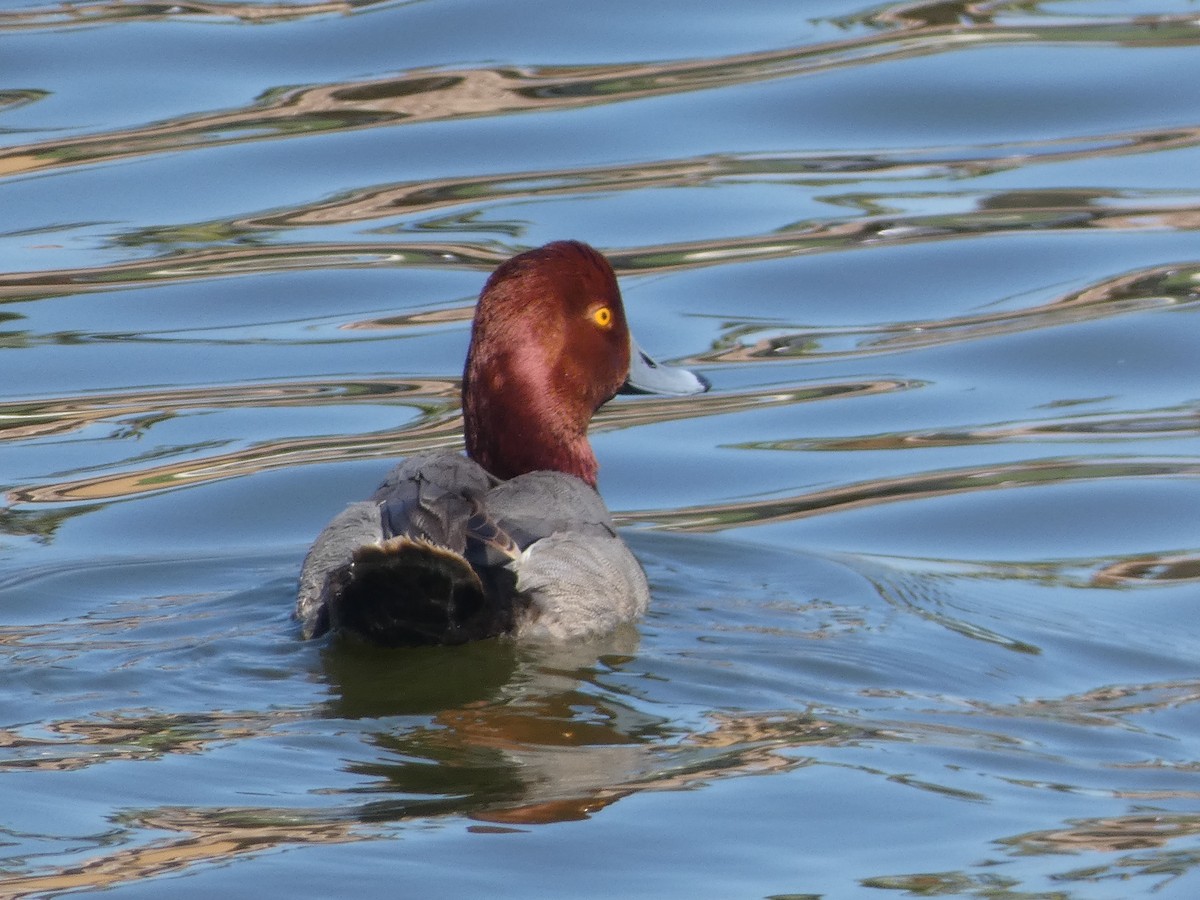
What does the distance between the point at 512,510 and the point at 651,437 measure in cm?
277

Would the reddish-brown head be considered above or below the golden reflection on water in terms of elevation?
below

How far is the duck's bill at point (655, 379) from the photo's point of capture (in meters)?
7.71

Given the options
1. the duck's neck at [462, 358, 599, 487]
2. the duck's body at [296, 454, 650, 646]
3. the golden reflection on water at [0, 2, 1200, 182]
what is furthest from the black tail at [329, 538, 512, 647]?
the golden reflection on water at [0, 2, 1200, 182]

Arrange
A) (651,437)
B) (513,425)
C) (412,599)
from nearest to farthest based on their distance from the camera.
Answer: (412,599), (513,425), (651,437)

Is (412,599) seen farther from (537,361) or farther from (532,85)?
(532,85)

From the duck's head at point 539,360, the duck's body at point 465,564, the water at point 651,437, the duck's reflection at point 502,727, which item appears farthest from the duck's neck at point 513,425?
the duck's reflection at point 502,727

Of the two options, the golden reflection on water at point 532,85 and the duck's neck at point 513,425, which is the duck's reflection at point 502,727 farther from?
the golden reflection on water at point 532,85


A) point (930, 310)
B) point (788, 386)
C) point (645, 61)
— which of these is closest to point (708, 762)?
point (788, 386)

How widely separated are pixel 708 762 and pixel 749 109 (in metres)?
7.84

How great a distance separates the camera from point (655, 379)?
7.82 m

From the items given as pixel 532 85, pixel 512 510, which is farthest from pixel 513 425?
pixel 532 85

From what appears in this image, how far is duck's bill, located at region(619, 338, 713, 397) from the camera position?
771cm

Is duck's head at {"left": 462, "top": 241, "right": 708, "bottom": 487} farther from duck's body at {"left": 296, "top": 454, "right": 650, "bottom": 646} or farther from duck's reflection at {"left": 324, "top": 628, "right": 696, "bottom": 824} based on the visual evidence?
duck's reflection at {"left": 324, "top": 628, "right": 696, "bottom": 824}

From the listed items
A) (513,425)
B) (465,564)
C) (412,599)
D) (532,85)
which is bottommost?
(412,599)
